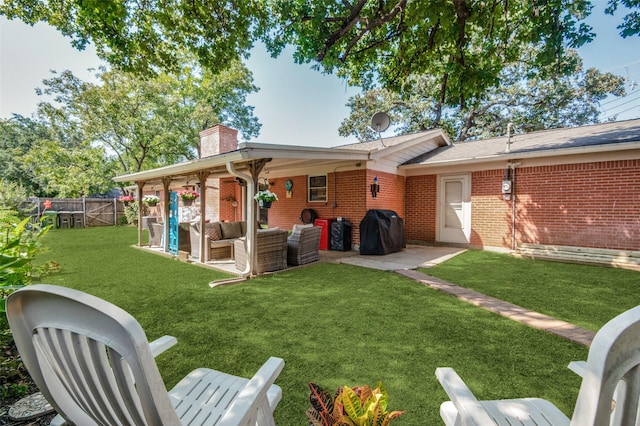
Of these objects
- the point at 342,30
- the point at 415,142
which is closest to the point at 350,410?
the point at 342,30

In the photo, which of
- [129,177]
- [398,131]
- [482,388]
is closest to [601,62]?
[398,131]

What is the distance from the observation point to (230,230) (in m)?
8.65

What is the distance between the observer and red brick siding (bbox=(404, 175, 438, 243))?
981 cm

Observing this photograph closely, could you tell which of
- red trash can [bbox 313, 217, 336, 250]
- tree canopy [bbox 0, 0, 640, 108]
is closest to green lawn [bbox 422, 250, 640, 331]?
red trash can [bbox 313, 217, 336, 250]

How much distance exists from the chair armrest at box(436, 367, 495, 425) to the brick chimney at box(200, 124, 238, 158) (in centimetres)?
1080

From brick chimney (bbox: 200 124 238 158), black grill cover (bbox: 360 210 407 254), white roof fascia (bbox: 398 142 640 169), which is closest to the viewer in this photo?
white roof fascia (bbox: 398 142 640 169)

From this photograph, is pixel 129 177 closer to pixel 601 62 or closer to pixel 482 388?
pixel 482 388

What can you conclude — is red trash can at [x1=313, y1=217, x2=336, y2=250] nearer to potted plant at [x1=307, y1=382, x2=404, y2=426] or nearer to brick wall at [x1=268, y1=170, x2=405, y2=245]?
brick wall at [x1=268, y1=170, x2=405, y2=245]

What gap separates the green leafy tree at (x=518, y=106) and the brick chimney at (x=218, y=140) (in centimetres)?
1099

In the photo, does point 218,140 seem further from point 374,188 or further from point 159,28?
point 374,188

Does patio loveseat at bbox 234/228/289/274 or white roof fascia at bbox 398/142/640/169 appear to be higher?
white roof fascia at bbox 398/142/640/169

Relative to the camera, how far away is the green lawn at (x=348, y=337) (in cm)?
236

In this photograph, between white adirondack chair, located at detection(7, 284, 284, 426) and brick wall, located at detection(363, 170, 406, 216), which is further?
brick wall, located at detection(363, 170, 406, 216)

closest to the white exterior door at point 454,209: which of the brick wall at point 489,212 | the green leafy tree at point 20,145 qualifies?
the brick wall at point 489,212
